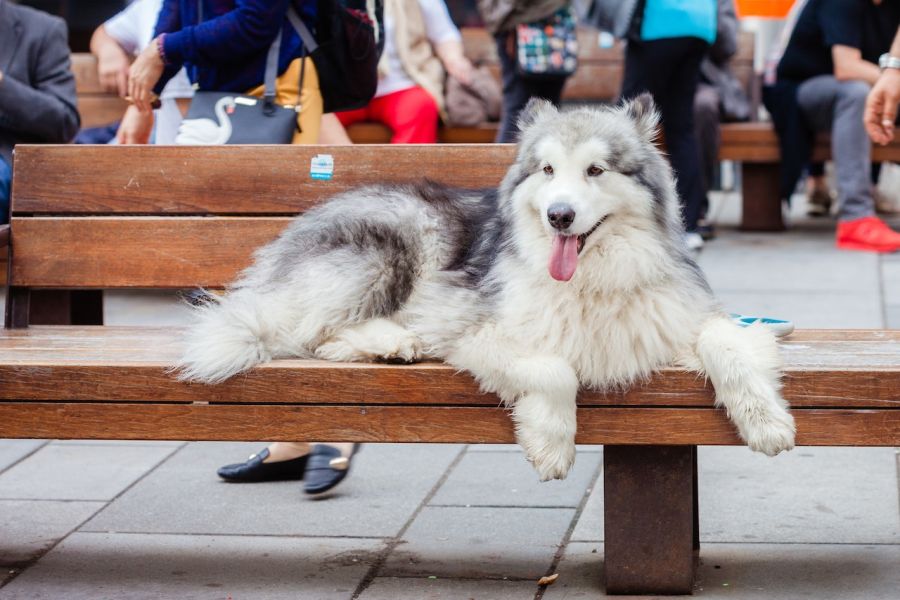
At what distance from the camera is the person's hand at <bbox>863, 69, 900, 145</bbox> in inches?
209

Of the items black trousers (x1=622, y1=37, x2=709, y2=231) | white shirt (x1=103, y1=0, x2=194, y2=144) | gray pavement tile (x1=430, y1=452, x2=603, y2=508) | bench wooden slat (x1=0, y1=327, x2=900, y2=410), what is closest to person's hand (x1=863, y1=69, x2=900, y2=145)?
bench wooden slat (x1=0, y1=327, x2=900, y2=410)

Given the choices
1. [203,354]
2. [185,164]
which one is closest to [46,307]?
[185,164]

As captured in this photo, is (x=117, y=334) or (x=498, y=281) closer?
(x=498, y=281)

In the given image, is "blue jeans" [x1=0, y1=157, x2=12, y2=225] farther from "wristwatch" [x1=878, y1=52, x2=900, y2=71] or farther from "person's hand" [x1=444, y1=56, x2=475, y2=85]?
"person's hand" [x1=444, y1=56, x2=475, y2=85]

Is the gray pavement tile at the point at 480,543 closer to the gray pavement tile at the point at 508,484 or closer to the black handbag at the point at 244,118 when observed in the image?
the gray pavement tile at the point at 508,484

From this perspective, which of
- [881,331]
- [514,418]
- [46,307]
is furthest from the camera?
[46,307]

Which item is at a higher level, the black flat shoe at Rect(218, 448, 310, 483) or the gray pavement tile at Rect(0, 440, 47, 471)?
the black flat shoe at Rect(218, 448, 310, 483)

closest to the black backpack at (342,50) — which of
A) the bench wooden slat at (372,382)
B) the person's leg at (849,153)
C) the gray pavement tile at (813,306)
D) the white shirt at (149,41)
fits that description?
the white shirt at (149,41)

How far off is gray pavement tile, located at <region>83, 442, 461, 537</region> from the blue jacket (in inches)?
59.3

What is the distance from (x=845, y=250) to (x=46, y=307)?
5497 millimetres

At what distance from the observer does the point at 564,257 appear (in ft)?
12.0

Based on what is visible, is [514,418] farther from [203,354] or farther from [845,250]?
[845,250]

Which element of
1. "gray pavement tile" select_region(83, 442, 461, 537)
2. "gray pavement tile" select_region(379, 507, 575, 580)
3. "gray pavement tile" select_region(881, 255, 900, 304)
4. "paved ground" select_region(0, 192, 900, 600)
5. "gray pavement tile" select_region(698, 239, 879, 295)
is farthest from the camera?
"gray pavement tile" select_region(698, 239, 879, 295)

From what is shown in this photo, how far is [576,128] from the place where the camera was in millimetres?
3781
